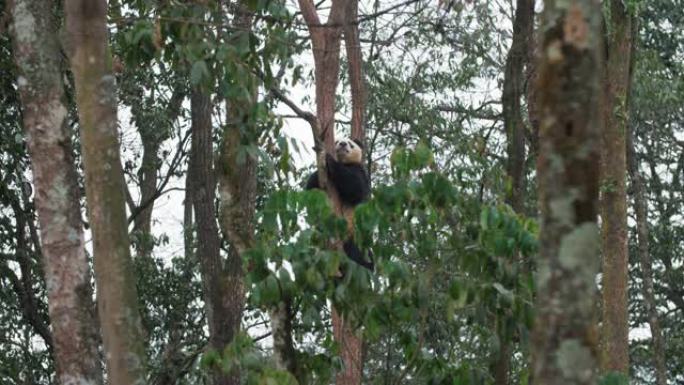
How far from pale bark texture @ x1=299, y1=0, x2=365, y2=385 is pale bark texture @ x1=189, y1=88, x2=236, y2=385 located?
A: 95 centimetres

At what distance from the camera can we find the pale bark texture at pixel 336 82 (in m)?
8.69

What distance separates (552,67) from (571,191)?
33 centimetres

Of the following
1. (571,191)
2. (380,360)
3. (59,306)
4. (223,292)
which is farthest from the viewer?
(380,360)

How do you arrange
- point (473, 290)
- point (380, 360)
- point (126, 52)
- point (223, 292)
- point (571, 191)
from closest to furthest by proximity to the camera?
point (571, 191) → point (473, 290) → point (126, 52) → point (223, 292) → point (380, 360)

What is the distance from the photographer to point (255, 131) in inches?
231

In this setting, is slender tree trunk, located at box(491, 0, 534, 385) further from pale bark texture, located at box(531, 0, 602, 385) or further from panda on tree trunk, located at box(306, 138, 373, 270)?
pale bark texture, located at box(531, 0, 602, 385)

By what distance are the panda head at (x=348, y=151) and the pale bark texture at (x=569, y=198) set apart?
248 inches

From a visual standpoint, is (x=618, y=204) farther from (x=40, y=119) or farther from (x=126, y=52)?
(x=40, y=119)

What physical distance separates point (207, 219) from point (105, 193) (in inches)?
235

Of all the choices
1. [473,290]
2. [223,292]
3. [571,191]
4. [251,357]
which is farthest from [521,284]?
[223,292]

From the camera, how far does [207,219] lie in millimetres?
10680

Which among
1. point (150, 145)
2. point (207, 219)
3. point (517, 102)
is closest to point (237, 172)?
point (517, 102)

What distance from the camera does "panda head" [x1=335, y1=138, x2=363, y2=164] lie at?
9.76 m

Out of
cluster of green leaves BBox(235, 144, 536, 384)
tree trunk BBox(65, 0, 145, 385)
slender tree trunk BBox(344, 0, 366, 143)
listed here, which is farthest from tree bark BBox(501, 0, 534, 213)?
tree trunk BBox(65, 0, 145, 385)
